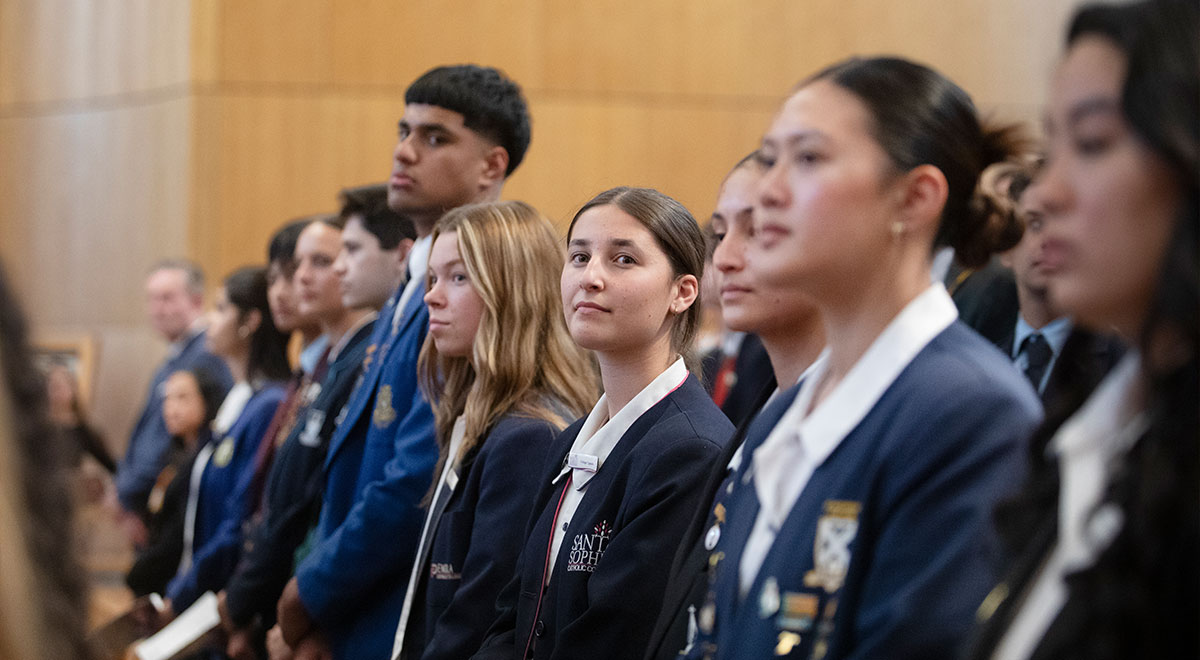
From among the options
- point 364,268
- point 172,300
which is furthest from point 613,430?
point 172,300

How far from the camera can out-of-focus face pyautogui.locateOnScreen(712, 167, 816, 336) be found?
230 centimetres

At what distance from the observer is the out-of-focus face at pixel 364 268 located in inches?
161

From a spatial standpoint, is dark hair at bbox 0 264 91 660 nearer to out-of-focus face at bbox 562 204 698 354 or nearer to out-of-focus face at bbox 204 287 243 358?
out-of-focus face at bbox 562 204 698 354

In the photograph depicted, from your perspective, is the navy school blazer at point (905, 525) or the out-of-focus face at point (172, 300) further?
the out-of-focus face at point (172, 300)

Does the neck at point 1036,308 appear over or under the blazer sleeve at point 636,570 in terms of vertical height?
over

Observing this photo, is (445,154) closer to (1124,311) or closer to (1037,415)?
(1037,415)

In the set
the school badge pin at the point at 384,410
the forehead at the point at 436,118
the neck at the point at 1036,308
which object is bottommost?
the school badge pin at the point at 384,410

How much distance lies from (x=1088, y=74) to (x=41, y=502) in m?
1.15

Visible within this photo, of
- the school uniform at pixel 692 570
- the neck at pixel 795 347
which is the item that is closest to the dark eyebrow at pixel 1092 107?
the school uniform at pixel 692 570

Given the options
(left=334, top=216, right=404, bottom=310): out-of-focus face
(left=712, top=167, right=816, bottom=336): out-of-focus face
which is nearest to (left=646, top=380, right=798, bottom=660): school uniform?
(left=712, top=167, right=816, bottom=336): out-of-focus face

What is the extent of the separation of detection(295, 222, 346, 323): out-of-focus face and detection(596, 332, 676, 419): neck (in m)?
2.02

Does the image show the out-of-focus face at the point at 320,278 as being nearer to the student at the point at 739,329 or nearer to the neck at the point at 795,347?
the student at the point at 739,329

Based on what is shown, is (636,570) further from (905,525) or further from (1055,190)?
(1055,190)

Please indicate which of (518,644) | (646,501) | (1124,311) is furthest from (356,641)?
(1124,311)
